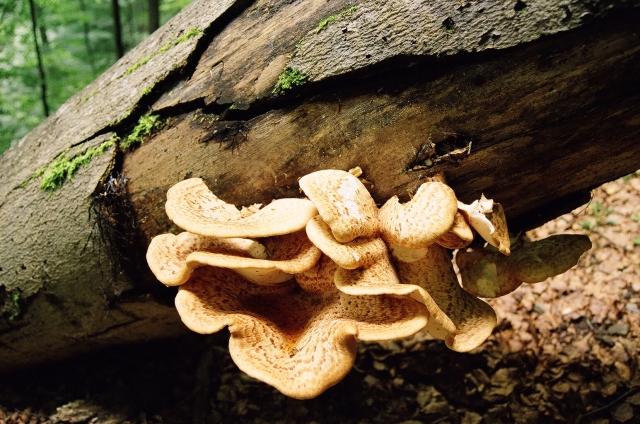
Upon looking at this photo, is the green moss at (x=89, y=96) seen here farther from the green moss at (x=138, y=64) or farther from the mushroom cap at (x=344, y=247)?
the mushroom cap at (x=344, y=247)

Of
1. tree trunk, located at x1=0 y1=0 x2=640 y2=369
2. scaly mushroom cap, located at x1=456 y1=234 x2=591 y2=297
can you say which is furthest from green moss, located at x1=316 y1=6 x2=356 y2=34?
scaly mushroom cap, located at x1=456 y1=234 x2=591 y2=297

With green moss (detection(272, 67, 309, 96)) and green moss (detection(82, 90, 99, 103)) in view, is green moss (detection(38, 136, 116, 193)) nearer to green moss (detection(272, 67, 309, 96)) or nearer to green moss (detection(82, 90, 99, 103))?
green moss (detection(82, 90, 99, 103))

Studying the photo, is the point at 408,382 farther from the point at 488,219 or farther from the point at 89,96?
the point at 89,96

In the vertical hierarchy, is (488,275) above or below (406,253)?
below

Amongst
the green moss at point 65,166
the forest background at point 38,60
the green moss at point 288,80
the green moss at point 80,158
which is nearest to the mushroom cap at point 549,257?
the green moss at point 288,80

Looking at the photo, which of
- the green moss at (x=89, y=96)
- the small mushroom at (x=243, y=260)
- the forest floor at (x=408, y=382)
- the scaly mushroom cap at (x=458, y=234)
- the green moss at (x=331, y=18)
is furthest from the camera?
the forest floor at (x=408, y=382)

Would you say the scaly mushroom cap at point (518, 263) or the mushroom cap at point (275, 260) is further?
the scaly mushroom cap at point (518, 263)

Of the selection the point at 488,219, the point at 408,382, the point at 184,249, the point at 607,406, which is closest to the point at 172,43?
the point at 184,249
